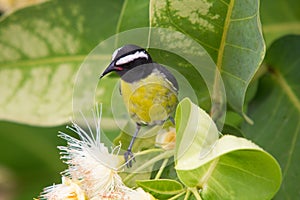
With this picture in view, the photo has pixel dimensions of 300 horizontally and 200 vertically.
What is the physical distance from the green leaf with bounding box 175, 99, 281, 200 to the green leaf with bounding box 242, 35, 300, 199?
1.16ft

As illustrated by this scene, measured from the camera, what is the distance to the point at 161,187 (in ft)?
2.99

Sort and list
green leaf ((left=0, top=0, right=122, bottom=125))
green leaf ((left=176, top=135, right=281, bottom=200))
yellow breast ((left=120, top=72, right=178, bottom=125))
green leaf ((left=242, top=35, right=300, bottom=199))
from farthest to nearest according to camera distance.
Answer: green leaf ((left=0, top=0, right=122, bottom=125)) → green leaf ((left=242, top=35, right=300, bottom=199)) → yellow breast ((left=120, top=72, right=178, bottom=125)) → green leaf ((left=176, top=135, right=281, bottom=200))

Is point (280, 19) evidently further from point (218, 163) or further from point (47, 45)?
point (218, 163)

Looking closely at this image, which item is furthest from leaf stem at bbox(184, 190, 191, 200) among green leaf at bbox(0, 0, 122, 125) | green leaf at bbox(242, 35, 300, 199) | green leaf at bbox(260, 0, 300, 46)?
green leaf at bbox(260, 0, 300, 46)

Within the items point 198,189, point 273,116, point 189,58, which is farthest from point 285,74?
point 198,189

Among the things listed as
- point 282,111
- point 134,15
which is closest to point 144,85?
point 134,15

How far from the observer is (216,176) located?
892mm

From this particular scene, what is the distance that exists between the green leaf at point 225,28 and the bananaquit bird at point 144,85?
0.10 metres

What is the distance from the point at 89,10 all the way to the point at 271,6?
0.43 m

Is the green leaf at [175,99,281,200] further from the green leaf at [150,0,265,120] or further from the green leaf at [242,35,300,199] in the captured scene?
the green leaf at [242,35,300,199]

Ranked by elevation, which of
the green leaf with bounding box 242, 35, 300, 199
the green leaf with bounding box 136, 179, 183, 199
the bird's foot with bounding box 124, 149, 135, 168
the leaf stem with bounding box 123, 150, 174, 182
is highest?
the bird's foot with bounding box 124, 149, 135, 168

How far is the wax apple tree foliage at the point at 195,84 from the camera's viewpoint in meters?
0.87

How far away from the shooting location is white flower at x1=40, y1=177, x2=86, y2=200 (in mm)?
917

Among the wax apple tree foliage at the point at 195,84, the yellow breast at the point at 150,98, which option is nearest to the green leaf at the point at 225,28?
the wax apple tree foliage at the point at 195,84
